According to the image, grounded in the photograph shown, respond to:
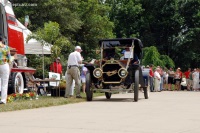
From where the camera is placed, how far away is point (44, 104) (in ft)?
46.3

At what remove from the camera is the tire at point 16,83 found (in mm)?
16391

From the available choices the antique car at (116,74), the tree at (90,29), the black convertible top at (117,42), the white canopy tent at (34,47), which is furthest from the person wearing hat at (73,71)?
the tree at (90,29)

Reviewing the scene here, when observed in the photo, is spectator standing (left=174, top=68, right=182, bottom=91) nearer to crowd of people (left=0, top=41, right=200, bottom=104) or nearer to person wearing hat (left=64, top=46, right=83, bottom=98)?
crowd of people (left=0, top=41, right=200, bottom=104)

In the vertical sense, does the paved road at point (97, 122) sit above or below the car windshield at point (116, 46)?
below

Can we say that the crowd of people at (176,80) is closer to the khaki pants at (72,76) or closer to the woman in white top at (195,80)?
the woman in white top at (195,80)

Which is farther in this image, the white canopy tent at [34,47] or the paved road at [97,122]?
the white canopy tent at [34,47]

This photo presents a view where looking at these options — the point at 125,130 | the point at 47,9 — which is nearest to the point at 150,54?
the point at 47,9

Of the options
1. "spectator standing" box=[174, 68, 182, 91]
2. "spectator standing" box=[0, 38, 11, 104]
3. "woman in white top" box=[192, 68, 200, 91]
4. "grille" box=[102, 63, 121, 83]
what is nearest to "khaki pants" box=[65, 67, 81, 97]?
"grille" box=[102, 63, 121, 83]

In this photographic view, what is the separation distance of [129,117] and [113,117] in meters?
0.37

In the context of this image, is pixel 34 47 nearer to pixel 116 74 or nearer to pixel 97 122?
pixel 116 74

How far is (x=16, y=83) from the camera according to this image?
1678 centimetres

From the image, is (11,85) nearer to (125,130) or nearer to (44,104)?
(44,104)

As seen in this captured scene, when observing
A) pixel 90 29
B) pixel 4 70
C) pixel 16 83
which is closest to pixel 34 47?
pixel 16 83

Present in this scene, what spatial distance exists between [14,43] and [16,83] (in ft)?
8.54
